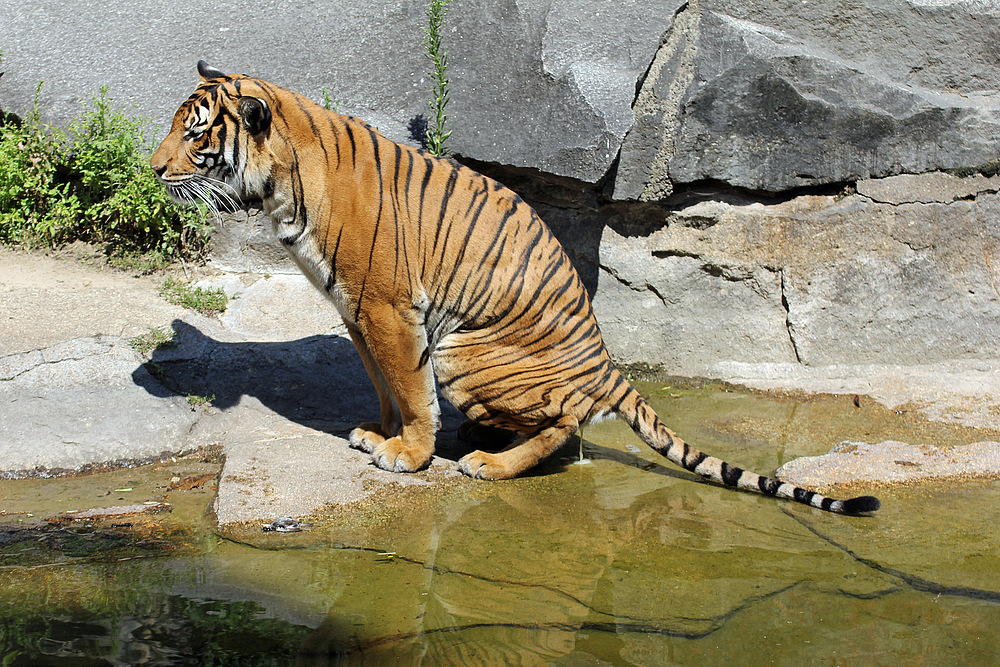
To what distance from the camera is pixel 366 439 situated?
179 inches

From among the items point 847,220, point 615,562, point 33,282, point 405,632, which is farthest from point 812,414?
point 33,282

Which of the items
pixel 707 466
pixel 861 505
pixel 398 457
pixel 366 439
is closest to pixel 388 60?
pixel 366 439

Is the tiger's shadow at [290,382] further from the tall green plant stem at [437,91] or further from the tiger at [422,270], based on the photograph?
the tall green plant stem at [437,91]

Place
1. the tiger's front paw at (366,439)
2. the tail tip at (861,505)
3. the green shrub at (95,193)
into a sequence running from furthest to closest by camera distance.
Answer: the green shrub at (95,193) → the tiger's front paw at (366,439) → the tail tip at (861,505)

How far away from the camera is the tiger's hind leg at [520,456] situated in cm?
437

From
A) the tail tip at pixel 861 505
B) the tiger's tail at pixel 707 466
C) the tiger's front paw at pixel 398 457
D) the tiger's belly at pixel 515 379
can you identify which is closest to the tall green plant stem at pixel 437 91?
the tiger's belly at pixel 515 379

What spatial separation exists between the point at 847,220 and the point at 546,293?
250 centimetres

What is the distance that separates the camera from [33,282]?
550cm

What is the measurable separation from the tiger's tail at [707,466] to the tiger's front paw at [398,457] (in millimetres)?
1072

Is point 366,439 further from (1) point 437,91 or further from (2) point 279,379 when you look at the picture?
(1) point 437,91

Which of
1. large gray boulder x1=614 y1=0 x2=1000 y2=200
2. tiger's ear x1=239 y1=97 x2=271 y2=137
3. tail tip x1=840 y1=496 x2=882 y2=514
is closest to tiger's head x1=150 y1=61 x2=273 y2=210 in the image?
tiger's ear x1=239 y1=97 x2=271 y2=137

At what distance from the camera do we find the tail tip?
372 cm

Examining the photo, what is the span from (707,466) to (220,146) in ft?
9.50

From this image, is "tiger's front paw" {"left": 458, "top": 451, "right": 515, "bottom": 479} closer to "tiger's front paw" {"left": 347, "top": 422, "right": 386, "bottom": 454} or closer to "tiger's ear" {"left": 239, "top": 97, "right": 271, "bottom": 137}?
"tiger's front paw" {"left": 347, "top": 422, "right": 386, "bottom": 454}
